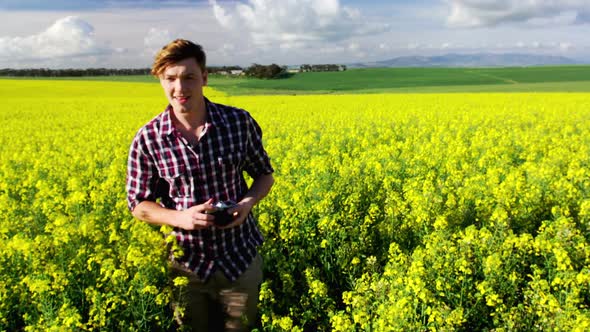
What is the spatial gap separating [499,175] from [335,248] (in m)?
3.56

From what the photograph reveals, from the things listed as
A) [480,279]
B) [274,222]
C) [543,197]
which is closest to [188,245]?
[274,222]

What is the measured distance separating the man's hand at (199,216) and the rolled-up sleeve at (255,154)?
58 cm

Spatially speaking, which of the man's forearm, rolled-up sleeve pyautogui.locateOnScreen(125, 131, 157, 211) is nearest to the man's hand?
the man's forearm

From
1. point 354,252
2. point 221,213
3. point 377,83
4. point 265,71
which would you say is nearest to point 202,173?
point 221,213

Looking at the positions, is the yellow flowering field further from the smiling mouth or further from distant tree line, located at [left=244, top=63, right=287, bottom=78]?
distant tree line, located at [left=244, top=63, right=287, bottom=78]

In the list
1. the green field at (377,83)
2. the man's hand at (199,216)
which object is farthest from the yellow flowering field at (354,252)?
the green field at (377,83)

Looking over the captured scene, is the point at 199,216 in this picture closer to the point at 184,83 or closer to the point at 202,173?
the point at 202,173

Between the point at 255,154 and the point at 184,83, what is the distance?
73cm

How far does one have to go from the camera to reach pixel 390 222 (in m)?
4.96

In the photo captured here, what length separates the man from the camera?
100 inches

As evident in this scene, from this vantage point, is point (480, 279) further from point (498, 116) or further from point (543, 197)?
point (498, 116)

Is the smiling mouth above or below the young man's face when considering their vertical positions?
below

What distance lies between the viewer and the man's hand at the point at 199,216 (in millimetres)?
2492

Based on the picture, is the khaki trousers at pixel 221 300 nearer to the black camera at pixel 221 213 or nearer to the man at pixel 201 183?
the man at pixel 201 183
